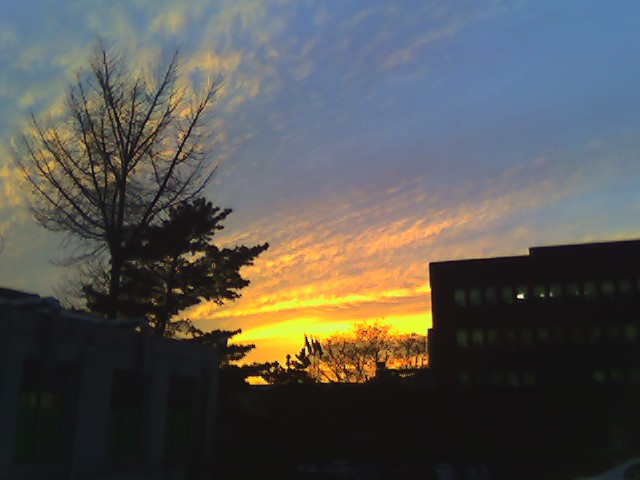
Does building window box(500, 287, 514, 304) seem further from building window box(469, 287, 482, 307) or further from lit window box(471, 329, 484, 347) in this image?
lit window box(471, 329, 484, 347)

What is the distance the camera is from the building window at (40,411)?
20859 millimetres

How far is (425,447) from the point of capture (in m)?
43.0

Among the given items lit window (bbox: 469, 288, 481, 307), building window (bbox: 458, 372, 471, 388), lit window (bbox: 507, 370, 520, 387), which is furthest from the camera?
lit window (bbox: 469, 288, 481, 307)

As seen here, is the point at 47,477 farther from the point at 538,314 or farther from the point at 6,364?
the point at 538,314

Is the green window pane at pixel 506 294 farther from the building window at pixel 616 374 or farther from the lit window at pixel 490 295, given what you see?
the building window at pixel 616 374

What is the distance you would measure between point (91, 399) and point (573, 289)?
166ft

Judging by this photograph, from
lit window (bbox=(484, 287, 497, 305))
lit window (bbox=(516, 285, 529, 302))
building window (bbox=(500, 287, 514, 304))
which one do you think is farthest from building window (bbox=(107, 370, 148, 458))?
lit window (bbox=(516, 285, 529, 302))

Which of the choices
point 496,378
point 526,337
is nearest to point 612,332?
point 526,337

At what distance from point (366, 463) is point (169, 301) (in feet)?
47.6

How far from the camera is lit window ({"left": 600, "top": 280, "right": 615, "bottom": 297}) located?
63438 millimetres

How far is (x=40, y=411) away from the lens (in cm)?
2147

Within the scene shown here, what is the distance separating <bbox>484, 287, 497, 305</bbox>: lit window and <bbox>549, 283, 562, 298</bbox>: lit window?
4.74 metres

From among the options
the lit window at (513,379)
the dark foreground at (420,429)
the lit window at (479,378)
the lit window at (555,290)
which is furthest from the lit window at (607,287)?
the dark foreground at (420,429)

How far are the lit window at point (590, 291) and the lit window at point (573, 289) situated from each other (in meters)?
0.65
